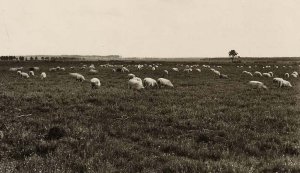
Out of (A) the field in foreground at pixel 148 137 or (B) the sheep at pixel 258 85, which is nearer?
(A) the field in foreground at pixel 148 137

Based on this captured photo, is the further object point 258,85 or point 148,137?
point 258,85

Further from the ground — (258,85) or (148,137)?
(258,85)

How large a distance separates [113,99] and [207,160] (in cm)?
1015

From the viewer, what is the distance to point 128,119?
13.2m

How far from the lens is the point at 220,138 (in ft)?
34.0

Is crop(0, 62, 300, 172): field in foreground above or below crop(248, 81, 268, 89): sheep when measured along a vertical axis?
below

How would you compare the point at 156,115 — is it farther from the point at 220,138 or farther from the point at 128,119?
the point at 220,138

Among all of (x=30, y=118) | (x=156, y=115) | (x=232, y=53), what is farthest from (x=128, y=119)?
(x=232, y=53)

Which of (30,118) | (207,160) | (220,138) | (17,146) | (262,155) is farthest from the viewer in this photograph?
(30,118)

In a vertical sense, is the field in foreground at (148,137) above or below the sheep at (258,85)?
below

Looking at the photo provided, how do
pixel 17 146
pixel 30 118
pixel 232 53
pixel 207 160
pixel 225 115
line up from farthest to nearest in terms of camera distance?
pixel 232 53, pixel 225 115, pixel 30 118, pixel 17 146, pixel 207 160

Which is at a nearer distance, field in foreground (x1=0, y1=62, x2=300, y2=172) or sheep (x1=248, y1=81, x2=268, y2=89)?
field in foreground (x1=0, y1=62, x2=300, y2=172)

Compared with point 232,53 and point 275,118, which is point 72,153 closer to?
point 275,118

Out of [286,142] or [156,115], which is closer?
[286,142]
